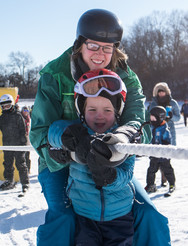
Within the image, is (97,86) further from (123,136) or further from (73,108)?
(123,136)

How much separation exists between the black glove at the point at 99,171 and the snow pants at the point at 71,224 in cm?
32

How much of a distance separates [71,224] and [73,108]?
78cm

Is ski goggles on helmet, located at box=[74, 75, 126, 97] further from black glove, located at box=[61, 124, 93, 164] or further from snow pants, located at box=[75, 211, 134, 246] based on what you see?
snow pants, located at box=[75, 211, 134, 246]

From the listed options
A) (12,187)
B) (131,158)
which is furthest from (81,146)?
(12,187)

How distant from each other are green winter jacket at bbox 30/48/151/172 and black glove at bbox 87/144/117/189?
38 centimetres

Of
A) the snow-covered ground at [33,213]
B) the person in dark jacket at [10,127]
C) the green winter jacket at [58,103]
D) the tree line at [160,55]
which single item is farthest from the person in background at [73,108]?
the tree line at [160,55]

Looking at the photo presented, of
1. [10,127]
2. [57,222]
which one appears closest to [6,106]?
[10,127]

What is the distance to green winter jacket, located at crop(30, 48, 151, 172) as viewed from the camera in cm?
180

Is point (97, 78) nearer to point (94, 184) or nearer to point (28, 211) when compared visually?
point (94, 184)

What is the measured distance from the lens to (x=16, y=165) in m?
5.90

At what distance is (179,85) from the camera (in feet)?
132

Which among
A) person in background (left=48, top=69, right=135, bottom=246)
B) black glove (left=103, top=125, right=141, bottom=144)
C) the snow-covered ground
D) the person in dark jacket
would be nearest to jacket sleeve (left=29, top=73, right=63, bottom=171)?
person in background (left=48, top=69, right=135, bottom=246)

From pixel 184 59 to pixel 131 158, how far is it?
4660 centimetres

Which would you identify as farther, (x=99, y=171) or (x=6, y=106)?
(x=6, y=106)
